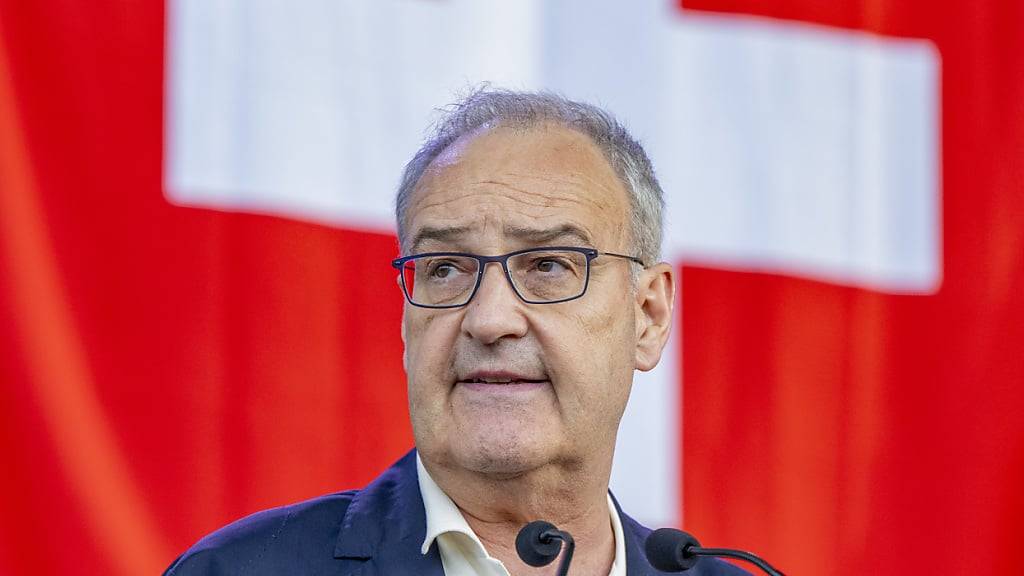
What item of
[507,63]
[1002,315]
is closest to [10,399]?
[507,63]

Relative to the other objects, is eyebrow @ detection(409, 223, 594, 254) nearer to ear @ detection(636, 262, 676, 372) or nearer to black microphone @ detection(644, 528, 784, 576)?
ear @ detection(636, 262, 676, 372)

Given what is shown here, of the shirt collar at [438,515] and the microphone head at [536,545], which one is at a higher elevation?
the microphone head at [536,545]

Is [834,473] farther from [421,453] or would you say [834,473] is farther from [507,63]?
[421,453]

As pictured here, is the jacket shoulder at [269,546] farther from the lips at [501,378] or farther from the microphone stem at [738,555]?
the microphone stem at [738,555]

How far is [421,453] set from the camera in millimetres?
2021

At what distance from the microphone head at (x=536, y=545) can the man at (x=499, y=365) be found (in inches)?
8.4

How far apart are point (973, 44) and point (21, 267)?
247 cm

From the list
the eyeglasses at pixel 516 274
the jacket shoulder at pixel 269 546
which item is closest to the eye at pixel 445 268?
the eyeglasses at pixel 516 274

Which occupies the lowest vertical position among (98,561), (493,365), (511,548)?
(98,561)

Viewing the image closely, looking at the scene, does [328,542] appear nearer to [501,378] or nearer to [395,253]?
[501,378]

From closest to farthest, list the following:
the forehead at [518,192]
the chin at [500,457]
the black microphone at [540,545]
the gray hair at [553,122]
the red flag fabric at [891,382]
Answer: the black microphone at [540,545] < the chin at [500,457] < the forehead at [518,192] < the gray hair at [553,122] < the red flag fabric at [891,382]

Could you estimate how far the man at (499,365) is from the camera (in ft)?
6.40

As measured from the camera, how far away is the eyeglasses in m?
1.98

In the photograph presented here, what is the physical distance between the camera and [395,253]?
3.15 meters
